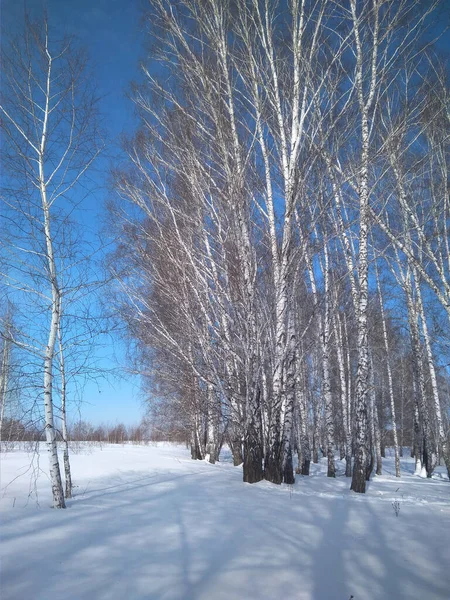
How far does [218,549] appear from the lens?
3375mm

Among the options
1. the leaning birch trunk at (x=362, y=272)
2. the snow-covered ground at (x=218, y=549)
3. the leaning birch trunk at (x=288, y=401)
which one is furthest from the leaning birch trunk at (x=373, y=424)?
the snow-covered ground at (x=218, y=549)

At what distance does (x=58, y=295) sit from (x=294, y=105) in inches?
231

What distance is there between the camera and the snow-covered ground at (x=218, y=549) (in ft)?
8.72

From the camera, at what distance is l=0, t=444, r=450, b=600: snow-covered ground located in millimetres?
2658

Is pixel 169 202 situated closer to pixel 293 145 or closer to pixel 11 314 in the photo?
pixel 293 145

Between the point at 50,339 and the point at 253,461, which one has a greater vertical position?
the point at 50,339

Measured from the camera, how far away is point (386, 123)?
10.4 metres

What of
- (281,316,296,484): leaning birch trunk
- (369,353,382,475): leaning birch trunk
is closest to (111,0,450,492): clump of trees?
(281,316,296,484): leaning birch trunk

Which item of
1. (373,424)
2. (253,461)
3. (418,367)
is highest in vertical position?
(418,367)

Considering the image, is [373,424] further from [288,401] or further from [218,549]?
[218,549]

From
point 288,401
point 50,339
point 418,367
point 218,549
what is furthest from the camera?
point 418,367

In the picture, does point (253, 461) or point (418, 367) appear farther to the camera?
point (418, 367)

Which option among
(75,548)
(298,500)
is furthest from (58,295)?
(298,500)

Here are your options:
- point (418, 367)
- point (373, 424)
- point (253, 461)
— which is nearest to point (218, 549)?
point (253, 461)
